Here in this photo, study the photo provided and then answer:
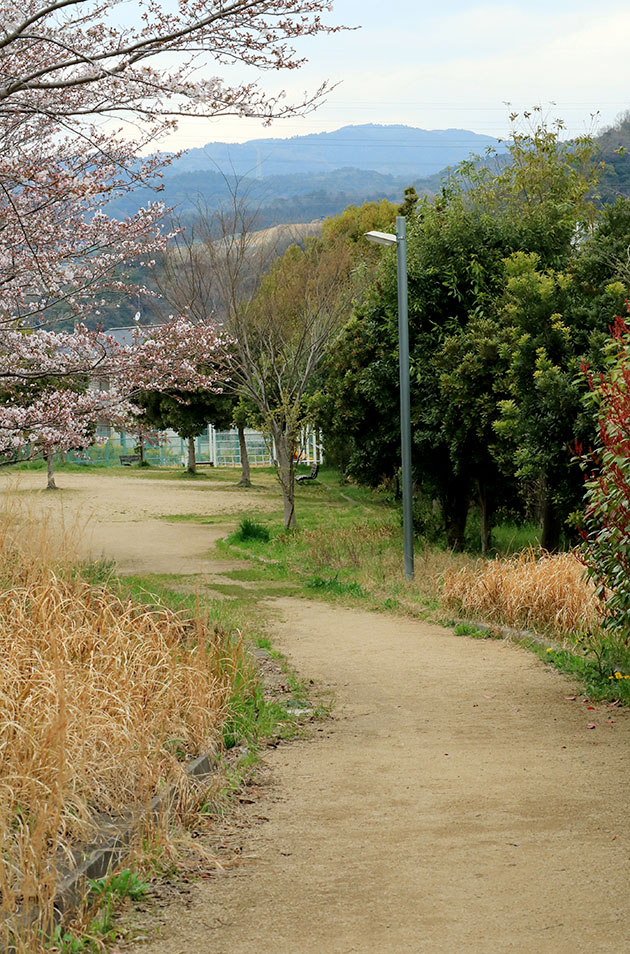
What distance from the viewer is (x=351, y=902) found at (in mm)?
3545

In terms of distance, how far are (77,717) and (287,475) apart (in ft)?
48.9

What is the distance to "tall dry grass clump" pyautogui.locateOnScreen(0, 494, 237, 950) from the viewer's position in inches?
139

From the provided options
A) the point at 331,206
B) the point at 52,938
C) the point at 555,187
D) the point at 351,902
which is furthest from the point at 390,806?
the point at 331,206

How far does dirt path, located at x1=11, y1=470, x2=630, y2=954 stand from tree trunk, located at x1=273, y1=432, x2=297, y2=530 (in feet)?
38.8

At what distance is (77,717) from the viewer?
4613 millimetres

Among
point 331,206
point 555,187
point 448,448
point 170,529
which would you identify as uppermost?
point 331,206

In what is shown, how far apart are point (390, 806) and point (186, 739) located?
1.15 meters

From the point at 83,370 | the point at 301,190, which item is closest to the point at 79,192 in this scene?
the point at 83,370

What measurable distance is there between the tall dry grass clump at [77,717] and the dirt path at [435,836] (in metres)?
0.46

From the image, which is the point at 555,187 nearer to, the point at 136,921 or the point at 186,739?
the point at 186,739

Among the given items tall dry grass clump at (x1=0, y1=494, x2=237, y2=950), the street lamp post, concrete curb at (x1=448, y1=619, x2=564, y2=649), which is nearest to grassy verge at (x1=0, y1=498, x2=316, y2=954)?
tall dry grass clump at (x1=0, y1=494, x2=237, y2=950)

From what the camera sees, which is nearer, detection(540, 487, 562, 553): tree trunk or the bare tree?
detection(540, 487, 562, 553): tree trunk

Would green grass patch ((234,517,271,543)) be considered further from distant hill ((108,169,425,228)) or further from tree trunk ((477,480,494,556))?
distant hill ((108,169,425,228))

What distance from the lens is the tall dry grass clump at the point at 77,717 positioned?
353 cm
